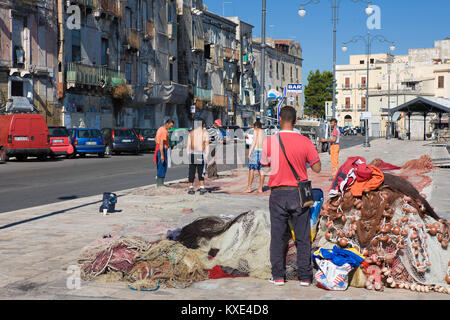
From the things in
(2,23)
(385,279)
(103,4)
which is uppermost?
(103,4)

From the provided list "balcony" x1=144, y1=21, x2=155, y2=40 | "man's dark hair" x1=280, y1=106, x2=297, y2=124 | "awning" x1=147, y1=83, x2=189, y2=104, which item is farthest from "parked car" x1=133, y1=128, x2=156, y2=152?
"man's dark hair" x1=280, y1=106, x2=297, y2=124

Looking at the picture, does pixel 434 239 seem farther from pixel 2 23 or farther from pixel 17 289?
pixel 2 23

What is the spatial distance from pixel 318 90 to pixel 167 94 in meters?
45.2

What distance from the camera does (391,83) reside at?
101875mm

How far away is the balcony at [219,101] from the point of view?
62.2 m

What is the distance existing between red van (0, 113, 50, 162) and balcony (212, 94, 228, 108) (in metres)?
35.9

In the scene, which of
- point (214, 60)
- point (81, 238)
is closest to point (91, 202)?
point (81, 238)

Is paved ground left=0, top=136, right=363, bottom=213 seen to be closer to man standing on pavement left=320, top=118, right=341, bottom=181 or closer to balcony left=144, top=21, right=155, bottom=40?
man standing on pavement left=320, top=118, right=341, bottom=181

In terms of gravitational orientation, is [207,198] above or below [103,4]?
below

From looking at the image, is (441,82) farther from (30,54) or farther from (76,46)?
(30,54)

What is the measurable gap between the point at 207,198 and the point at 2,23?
24.4m

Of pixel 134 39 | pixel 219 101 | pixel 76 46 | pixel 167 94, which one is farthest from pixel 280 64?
pixel 76 46

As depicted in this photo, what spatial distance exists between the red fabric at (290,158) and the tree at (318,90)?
282 ft

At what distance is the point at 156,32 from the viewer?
167 ft
